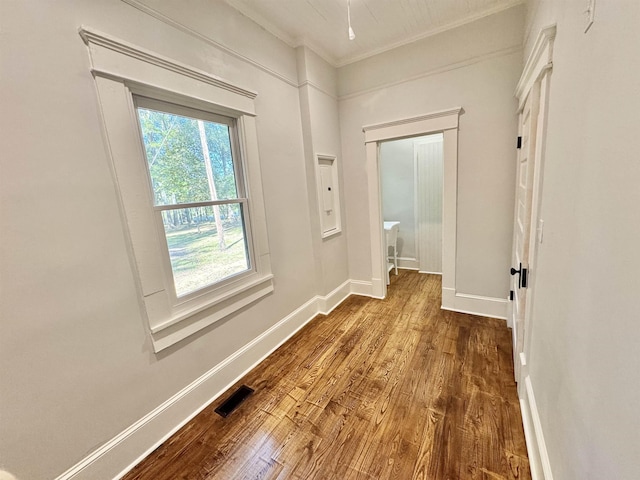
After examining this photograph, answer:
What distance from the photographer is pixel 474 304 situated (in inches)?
114

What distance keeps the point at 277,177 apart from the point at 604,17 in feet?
7.02

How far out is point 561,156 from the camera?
1104mm

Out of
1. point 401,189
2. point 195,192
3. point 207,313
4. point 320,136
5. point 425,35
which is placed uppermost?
point 425,35

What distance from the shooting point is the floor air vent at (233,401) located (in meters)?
1.84

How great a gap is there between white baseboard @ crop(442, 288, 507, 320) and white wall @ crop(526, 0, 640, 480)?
66.3 inches

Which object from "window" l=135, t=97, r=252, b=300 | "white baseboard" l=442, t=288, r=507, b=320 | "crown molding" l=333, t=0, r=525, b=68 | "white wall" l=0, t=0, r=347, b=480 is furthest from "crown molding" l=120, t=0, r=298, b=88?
"white baseboard" l=442, t=288, r=507, b=320

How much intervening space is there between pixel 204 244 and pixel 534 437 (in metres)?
2.34

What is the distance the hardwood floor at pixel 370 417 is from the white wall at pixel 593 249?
1.56 ft

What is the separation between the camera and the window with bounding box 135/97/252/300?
1.65 meters

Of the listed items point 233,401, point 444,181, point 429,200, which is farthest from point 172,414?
point 429,200

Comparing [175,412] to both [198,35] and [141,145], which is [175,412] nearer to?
[141,145]

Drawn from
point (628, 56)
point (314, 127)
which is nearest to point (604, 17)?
point (628, 56)

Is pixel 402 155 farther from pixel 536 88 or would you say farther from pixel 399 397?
pixel 399 397

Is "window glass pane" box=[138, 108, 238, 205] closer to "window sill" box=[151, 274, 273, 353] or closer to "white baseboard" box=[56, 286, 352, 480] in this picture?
"window sill" box=[151, 274, 273, 353]
